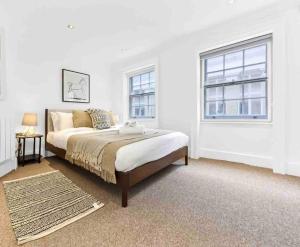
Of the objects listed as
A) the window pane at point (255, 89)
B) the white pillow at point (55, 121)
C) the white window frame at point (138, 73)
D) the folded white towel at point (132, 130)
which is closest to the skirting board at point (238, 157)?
the window pane at point (255, 89)

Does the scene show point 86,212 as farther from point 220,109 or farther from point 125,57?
point 125,57

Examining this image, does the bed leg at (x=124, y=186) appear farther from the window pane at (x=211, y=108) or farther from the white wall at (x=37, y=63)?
the window pane at (x=211, y=108)

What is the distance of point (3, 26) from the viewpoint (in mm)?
2408

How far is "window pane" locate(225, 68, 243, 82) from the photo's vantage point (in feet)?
9.82

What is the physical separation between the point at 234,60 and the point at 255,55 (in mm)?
333

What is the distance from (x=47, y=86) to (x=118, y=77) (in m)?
1.96

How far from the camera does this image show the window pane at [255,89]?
2.78m

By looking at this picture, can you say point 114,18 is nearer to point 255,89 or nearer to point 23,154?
point 255,89

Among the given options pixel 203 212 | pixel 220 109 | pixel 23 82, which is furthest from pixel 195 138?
pixel 23 82

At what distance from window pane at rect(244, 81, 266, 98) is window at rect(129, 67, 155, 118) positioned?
2.14 metres

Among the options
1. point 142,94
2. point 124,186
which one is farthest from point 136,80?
point 124,186

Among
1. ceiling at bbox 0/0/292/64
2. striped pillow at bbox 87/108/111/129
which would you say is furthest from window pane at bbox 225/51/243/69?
striped pillow at bbox 87/108/111/129

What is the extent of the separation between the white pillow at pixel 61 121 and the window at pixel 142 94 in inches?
71.7

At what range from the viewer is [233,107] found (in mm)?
3105
